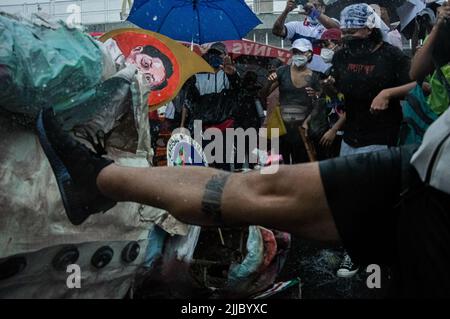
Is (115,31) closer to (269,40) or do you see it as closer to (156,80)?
(156,80)

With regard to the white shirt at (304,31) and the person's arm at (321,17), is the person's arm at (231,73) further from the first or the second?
the person's arm at (321,17)

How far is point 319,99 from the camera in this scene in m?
5.72

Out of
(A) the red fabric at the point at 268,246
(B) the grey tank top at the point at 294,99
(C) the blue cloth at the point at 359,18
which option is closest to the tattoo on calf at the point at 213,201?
(A) the red fabric at the point at 268,246

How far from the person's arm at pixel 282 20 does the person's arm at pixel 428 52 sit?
248 cm

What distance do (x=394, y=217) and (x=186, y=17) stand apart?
501 centimetres

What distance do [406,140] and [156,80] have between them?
158cm

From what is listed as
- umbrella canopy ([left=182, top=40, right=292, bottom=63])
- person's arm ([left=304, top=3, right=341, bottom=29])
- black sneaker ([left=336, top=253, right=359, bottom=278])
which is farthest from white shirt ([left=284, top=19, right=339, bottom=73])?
black sneaker ([left=336, top=253, right=359, bottom=278])

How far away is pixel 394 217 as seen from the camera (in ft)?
5.80

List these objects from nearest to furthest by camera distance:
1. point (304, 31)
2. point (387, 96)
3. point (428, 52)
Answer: point (428, 52) < point (387, 96) < point (304, 31)

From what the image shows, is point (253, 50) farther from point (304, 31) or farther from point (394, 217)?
point (394, 217)

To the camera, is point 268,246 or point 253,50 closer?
point 268,246

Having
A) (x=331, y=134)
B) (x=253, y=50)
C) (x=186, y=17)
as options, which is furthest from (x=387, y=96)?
(x=253, y=50)
